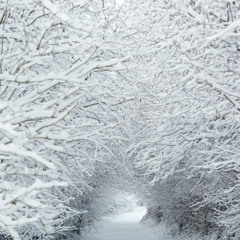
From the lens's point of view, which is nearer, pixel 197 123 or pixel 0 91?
pixel 0 91

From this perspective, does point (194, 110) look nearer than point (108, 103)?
No

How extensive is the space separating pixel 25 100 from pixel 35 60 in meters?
0.37

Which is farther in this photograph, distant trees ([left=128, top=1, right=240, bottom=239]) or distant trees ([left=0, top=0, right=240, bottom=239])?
distant trees ([left=128, top=1, right=240, bottom=239])

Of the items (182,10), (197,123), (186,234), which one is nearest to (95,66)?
(182,10)

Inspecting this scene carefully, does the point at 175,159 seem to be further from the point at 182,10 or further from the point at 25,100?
the point at 25,100

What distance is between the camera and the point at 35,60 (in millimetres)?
3176

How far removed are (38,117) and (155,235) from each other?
17.5 m

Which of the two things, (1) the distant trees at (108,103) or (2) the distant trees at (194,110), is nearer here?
(1) the distant trees at (108,103)

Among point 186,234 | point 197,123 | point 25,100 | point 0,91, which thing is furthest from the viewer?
point 186,234

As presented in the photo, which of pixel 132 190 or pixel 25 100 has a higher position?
pixel 25 100

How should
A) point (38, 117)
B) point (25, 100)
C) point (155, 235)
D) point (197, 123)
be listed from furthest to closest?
point (155, 235), point (197, 123), point (25, 100), point (38, 117)

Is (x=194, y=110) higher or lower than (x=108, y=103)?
lower

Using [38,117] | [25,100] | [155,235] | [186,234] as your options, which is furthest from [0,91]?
[155,235]

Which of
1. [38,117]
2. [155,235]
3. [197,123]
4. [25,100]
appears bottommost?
[155,235]
